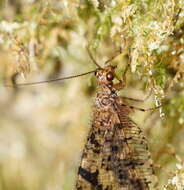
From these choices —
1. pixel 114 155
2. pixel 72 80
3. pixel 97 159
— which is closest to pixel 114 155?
pixel 114 155

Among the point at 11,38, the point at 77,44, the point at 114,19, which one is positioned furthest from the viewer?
the point at 77,44

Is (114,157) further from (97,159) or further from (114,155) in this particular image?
(97,159)

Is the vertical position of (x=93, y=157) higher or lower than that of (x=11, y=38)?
lower

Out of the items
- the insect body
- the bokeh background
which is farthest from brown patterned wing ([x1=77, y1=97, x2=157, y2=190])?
the bokeh background

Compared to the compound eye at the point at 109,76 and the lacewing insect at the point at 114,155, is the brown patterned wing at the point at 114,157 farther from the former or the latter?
the compound eye at the point at 109,76

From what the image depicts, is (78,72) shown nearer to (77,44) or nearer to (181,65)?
(77,44)

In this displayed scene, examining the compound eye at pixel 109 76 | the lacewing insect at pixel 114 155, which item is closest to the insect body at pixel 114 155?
the lacewing insect at pixel 114 155

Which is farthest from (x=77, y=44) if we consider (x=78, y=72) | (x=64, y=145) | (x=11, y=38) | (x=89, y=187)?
(x=89, y=187)

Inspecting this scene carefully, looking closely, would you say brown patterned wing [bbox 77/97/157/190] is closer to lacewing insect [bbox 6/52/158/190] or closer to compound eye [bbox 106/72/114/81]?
lacewing insect [bbox 6/52/158/190]
